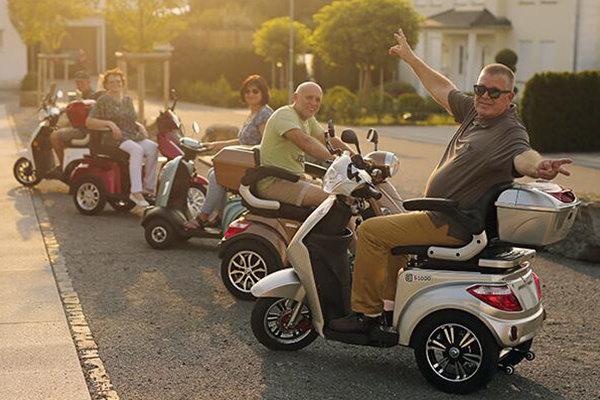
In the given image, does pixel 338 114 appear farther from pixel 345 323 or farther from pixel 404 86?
pixel 345 323

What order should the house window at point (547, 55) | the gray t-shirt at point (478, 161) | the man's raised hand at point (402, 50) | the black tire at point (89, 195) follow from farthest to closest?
the house window at point (547, 55) < the black tire at point (89, 195) < the man's raised hand at point (402, 50) < the gray t-shirt at point (478, 161)

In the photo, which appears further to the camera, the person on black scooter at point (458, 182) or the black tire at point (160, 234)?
the black tire at point (160, 234)

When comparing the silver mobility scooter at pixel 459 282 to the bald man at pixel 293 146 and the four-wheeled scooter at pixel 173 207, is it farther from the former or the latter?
the four-wheeled scooter at pixel 173 207

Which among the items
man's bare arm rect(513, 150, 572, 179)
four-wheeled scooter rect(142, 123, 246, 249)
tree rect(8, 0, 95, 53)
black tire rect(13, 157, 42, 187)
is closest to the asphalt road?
four-wheeled scooter rect(142, 123, 246, 249)

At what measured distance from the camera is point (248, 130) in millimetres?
10031

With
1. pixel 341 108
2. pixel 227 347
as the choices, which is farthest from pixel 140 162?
pixel 341 108

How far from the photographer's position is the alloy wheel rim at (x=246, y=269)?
8.47 metres

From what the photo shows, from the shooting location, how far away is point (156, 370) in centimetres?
660

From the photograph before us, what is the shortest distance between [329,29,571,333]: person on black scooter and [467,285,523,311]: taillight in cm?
28

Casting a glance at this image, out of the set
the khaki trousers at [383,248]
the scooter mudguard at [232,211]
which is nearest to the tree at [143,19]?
the scooter mudguard at [232,211]

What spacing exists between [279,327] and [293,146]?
1760 millimetres

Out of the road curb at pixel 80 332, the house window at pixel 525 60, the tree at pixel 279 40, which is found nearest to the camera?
the road curb at pixel 80 332

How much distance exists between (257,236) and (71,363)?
211 cm

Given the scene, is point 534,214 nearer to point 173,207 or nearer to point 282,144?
point 282,144
